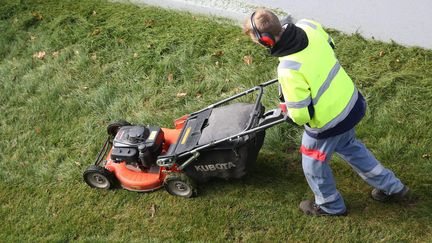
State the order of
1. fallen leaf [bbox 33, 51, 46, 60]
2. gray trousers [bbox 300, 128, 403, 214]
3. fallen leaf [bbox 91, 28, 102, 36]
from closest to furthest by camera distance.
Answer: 1. gray trousers [bbox 300, 128, 403, 214]
2. fallen leaf [bbox 33, 51, 46, 60]
3. fallen leaf [bbox 91, 28, 102, 36]

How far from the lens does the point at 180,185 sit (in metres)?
4.36

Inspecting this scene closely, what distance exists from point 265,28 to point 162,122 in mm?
2358

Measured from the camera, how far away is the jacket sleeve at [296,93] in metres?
3.17

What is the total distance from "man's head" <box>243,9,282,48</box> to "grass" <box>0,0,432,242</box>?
1607 millimetres

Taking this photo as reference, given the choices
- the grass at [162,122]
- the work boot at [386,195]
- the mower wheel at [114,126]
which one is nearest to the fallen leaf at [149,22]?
the grass at [162,122]

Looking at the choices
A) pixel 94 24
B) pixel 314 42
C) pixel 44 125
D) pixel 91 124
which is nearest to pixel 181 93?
pixel 91 124

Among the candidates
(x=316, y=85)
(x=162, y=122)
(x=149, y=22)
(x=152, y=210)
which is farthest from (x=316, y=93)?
(x=149, y=22)

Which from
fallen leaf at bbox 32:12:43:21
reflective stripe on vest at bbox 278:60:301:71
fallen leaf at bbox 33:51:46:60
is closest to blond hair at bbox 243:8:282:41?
reflective stripe on vest at bbox 278:60:301:71

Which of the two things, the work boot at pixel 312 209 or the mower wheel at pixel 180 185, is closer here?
the work boot at pixel 312 209

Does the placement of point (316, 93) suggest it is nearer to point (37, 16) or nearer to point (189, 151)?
point (189, 151)

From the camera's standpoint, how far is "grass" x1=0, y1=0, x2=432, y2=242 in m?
4.17

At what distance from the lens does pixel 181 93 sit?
5.58 m

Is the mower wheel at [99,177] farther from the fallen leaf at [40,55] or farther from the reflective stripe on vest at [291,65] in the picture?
the fallen leaf at [40,55]

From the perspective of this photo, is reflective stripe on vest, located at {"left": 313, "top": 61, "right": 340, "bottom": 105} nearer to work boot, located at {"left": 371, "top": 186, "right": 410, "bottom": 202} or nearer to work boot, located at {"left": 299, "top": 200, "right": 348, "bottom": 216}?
work boot, located at {"left": 299, "top": 200, "right": 348, "bottom": 216}
